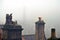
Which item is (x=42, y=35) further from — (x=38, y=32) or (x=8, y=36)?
(x=8, y=36)

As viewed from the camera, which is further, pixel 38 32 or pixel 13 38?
pixel 38 32

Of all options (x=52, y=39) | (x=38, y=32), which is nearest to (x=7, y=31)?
(x=38, y=32)

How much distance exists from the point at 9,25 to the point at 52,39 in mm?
1731

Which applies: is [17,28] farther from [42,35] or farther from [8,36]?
[42,35]

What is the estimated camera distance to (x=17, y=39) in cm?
424

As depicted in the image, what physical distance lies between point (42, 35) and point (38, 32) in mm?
230

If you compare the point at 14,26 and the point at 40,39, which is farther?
the point at 40,39

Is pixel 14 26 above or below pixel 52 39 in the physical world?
above

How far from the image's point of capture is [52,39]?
5371 mm

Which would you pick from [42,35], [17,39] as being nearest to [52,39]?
[42,35]

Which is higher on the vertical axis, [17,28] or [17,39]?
[17,28]

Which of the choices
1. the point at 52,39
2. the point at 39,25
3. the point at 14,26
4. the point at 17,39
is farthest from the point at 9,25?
the point at 52,39

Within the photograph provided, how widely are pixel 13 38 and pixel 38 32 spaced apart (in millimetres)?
1339

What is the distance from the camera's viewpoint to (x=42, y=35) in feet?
18.0
